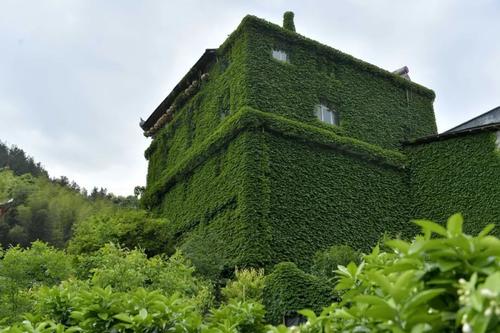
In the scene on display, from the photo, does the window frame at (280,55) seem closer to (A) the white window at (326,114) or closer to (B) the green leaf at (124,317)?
(A) the white window at (326,114)

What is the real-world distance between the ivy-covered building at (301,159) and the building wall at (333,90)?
0.19 ft

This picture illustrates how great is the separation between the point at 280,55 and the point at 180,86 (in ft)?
23.3

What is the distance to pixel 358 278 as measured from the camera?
4.03 m

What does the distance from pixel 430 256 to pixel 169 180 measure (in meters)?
26.3

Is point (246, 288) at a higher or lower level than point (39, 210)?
lower

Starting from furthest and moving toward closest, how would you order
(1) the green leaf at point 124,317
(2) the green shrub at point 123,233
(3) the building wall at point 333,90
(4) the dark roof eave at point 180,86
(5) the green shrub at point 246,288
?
1. (4) the dark roof eave at point 180,86
2. (3) the building wall at point 333,90
3. (2) the green shrub at point 123,233
4. (5) the green shrub at point 246,288
5. (1) the green leaf at point 124,317

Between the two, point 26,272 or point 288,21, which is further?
point 288,21

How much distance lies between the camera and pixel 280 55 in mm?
26000

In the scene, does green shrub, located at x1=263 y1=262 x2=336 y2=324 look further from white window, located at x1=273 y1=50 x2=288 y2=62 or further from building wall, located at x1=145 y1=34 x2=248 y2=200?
white window, located at x1=273 y1=50 x2=288 y2=62

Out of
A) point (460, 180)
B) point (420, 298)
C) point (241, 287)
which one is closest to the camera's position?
point (420, 298)

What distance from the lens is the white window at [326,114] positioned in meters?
25.8

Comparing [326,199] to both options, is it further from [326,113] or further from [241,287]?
[241,287]

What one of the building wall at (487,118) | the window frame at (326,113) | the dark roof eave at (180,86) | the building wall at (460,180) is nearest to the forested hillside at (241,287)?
the building wall at (460,180)

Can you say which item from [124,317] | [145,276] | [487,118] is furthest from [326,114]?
[124,317]
